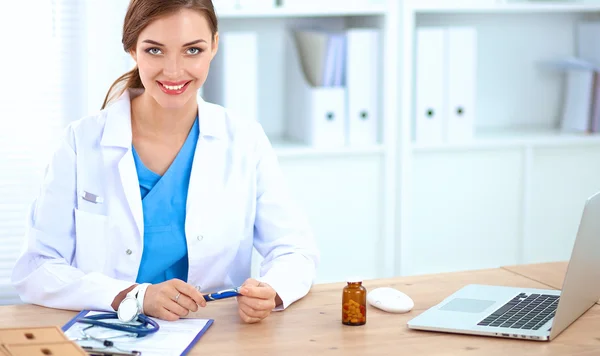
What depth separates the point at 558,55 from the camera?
3.61 m

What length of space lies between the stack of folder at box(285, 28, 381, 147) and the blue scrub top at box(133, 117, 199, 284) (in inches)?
45.7

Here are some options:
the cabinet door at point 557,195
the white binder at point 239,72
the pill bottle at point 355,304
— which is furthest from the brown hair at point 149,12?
the cabinet door at point 557,195

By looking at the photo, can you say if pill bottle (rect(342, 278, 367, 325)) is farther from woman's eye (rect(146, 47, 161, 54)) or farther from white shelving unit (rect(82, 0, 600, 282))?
white shelving unit (rect(82, 0, 600, 282))

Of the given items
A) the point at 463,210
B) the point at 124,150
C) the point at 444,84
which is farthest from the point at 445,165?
the point at 124,150

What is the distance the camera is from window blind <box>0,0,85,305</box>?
3025 millimetres

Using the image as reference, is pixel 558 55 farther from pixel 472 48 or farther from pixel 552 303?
pixel 552 303

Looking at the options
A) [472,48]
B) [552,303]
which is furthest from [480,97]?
[552,303]

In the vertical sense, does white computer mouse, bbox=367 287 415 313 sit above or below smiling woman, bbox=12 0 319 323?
below

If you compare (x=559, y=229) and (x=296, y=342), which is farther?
(x=559, y=229)

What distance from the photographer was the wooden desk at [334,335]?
1.48 meters

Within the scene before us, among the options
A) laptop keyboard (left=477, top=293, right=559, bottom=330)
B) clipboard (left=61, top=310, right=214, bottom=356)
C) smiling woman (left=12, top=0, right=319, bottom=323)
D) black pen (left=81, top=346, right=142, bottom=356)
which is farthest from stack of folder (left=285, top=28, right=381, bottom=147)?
black pen (left=81, top=346, right=142, bottom=356)

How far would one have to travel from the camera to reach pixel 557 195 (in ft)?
11.1

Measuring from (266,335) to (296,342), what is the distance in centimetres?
7

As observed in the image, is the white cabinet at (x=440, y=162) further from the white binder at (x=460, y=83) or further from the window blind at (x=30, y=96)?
the window blind at (x=30, y=96)
